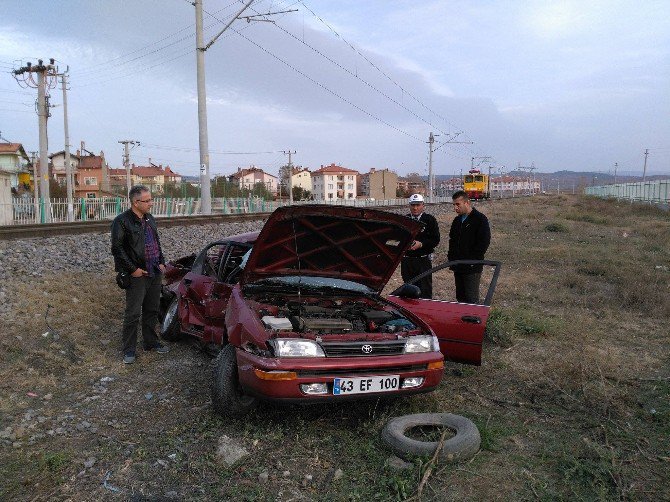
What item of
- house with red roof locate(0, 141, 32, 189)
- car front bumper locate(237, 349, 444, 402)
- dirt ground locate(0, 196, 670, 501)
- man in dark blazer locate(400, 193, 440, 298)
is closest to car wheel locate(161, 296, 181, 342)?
dirt ground locate(0, 196, 670, 501)

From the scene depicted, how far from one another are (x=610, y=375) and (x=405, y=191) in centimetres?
10701

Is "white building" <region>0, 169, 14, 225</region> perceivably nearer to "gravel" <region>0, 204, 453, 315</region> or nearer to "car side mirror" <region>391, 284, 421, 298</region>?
"gravel" <region>0, 204, 453, 315</region>

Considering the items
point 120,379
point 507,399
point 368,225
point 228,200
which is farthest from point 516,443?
point 228,200

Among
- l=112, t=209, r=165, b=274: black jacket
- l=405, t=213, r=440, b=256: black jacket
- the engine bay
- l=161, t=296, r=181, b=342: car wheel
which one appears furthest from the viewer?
l=405, t=213, r=440, b=256: black jacket

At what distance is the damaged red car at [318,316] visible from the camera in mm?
3750

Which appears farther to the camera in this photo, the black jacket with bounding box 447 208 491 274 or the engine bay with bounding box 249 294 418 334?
the black jacket with bounding box 447 208 491 274

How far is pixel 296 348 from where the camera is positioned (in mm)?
3756

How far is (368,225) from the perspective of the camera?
4.83m

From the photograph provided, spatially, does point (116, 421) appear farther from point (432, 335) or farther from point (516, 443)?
point (516, 443)

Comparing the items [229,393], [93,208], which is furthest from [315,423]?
[93,208]

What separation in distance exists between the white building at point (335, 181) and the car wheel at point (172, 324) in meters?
110

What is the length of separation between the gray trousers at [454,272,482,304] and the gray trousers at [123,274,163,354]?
11.3 feet

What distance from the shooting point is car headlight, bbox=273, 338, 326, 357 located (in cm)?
373

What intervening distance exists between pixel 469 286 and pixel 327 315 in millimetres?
2141
